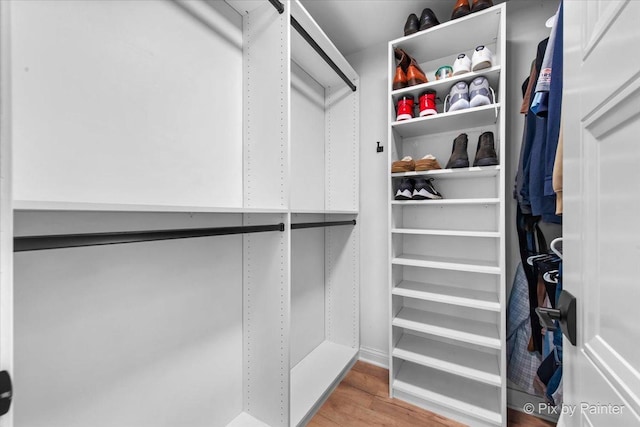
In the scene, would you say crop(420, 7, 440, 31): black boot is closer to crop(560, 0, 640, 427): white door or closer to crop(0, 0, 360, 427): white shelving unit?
crop(0, 0, 360, 427): white shelving unit

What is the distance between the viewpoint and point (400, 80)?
5.04 feet

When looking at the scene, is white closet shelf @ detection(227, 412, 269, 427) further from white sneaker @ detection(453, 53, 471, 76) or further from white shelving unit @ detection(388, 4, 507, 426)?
white sneaker @ detection(453, 53, 471, 76)

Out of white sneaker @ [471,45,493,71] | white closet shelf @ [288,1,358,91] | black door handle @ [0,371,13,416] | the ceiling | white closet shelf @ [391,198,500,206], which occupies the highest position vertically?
the ceiling

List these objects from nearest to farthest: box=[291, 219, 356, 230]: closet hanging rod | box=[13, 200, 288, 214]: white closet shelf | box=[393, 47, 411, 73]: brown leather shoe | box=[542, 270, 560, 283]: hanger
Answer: box=[13, 200, 288, 214]: white closet shelf < box=[542, 270, 560, 283]: hanger < box=[291, 219, 356, 230]: closet hanging rod < box=[393, 47, 411, 73]: brown leather shoe

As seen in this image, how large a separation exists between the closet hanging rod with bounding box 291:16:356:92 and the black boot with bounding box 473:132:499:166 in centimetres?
96

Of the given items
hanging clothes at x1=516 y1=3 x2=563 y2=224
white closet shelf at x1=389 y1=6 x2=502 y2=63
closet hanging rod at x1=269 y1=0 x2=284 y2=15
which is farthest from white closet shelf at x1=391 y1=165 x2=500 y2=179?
closet hanging rod at x1=269 y1=0 x2=284 y2=15

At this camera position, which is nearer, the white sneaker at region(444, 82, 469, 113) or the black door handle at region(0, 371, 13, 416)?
the black door handle at region(0, 371, 13, 416)

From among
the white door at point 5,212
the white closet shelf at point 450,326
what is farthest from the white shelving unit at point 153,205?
the white closet shelf at point 450,326

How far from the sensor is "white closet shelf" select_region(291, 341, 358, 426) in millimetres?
1354

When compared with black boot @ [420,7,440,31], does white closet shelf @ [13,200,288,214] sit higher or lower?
lower

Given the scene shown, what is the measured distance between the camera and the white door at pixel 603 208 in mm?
331

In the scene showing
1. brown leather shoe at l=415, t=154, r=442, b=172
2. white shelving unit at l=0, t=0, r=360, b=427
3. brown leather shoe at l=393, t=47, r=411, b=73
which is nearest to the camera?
white shelving unit at l=0, t=0, r=360, b=427

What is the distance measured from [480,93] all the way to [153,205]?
155 cm

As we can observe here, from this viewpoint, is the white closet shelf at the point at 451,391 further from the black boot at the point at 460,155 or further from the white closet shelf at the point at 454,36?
the white closet shelf at the point at 454,36
